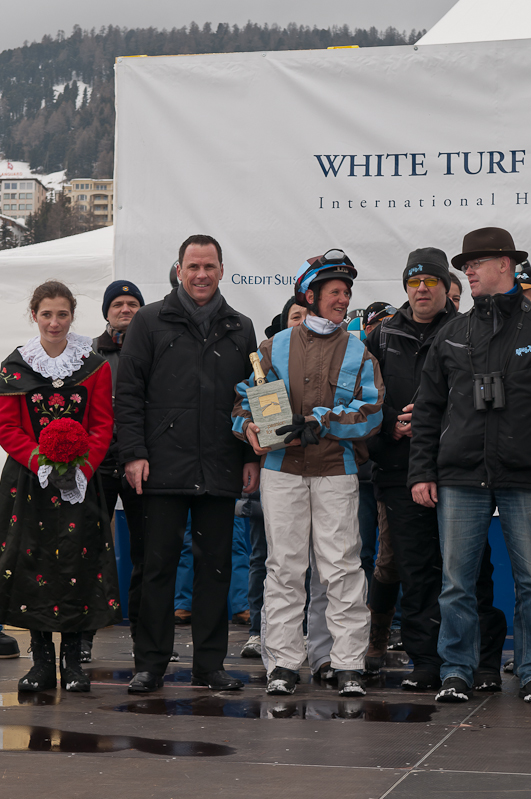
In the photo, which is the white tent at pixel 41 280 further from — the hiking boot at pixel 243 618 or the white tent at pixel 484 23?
the white tent at pixel 484 23

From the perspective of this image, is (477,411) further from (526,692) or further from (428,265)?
(526,692)

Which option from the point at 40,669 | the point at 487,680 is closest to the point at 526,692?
→ the point at 487,680

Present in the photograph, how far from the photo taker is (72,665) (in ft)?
14.4

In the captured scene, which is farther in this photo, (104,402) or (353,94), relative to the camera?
(353,94)

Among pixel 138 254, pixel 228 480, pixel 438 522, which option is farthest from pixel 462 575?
pixel 138 254

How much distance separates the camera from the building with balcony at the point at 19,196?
369 feet

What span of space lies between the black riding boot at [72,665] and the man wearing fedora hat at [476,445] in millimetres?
1564

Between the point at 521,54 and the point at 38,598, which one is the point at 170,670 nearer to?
the point at 38,598

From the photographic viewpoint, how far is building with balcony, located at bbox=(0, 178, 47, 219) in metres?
112

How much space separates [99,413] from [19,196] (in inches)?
5125

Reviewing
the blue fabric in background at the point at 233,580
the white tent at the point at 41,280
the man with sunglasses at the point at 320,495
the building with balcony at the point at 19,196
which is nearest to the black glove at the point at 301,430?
the man with sunglasses at the point at 320,495

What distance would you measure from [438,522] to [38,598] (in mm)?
1774

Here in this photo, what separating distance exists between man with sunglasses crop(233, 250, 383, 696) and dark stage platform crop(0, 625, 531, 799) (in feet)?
0.90

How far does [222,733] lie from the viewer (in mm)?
3553
